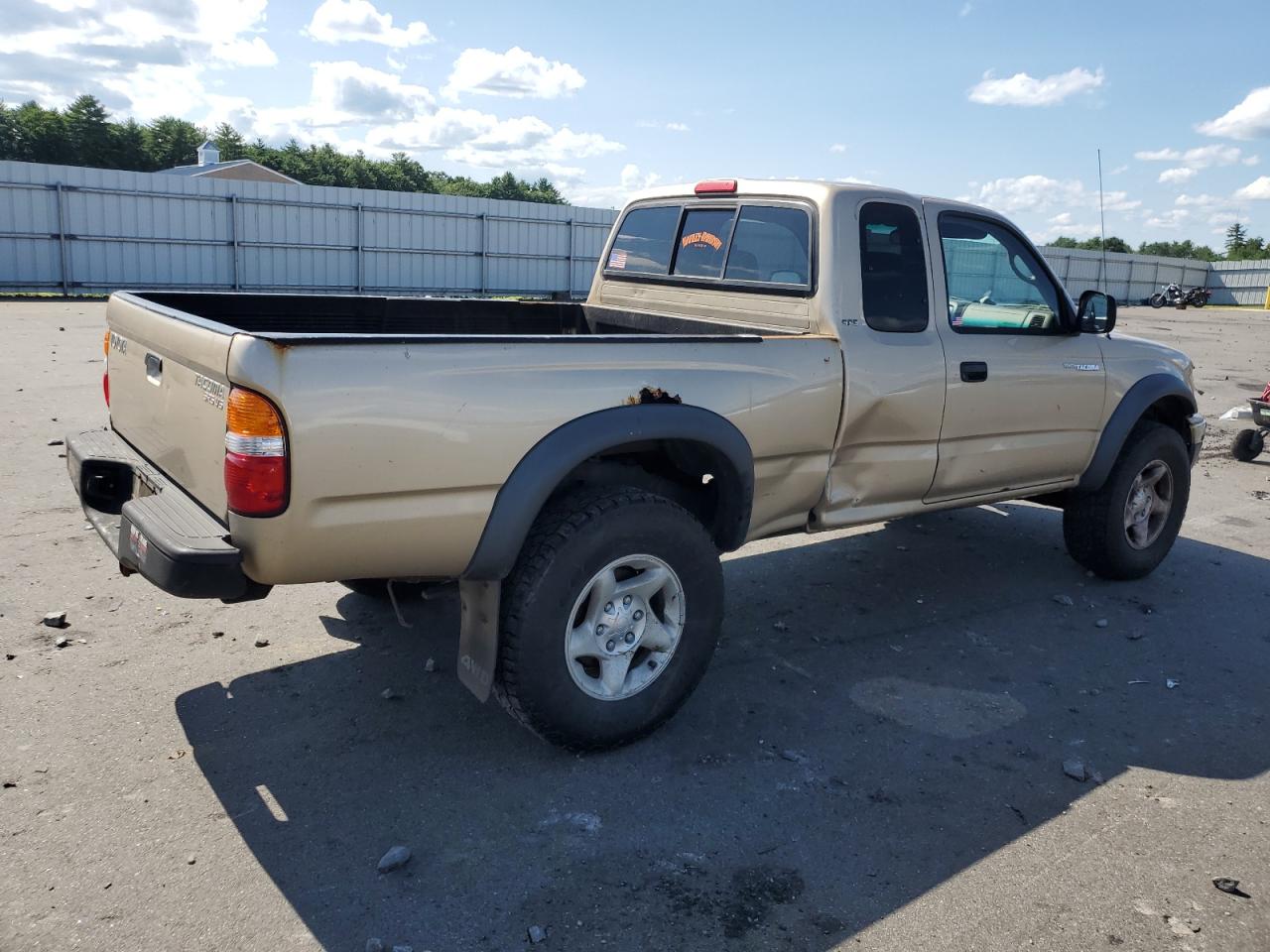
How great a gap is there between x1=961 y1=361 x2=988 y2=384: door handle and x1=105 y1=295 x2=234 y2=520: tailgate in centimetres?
321

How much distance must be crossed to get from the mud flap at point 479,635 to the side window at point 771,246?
6.67 ft

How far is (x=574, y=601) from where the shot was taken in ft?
11.1

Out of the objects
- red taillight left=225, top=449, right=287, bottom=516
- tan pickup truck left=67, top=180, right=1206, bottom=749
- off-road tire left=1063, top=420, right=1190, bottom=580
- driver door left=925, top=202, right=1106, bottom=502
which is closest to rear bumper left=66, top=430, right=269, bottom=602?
tan pickup truck left=67, top=180, right=1206, bottom=749

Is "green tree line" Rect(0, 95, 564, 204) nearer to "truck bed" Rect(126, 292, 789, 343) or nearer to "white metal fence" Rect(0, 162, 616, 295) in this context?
"white metal fence" Rect(0, 162, 616, 295)

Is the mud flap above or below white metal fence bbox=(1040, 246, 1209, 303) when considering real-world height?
below

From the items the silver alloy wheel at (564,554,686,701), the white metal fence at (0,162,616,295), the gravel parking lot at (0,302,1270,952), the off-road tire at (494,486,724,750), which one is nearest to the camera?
the gravel parking lot at (0,302,1270,952)

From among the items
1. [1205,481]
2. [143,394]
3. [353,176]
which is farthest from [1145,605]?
[353,176]

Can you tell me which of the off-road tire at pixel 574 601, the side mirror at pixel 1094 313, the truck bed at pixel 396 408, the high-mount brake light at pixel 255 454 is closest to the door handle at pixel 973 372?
the side mirror at pixel 1094 313

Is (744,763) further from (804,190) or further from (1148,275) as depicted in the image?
(1148,275)

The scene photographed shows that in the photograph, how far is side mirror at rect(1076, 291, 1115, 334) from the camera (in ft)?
17.0

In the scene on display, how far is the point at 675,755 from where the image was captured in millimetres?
3650

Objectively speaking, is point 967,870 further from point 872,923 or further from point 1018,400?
point 1018,400

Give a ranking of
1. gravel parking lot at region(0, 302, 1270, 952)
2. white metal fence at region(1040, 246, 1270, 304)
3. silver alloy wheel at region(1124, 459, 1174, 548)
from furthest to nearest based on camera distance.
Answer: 1. white metal fence at region(1040, 246, 1270, 304)
2. silver alloy wheel at region(1124, 459, 1174, 548)
3. gravel parking lot at region(0, 302, 1270, 952)

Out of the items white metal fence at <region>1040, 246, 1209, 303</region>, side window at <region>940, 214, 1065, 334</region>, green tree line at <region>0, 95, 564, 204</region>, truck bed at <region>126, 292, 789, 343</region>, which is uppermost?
green tree line at <region>0, 95, 564, 204</region>
